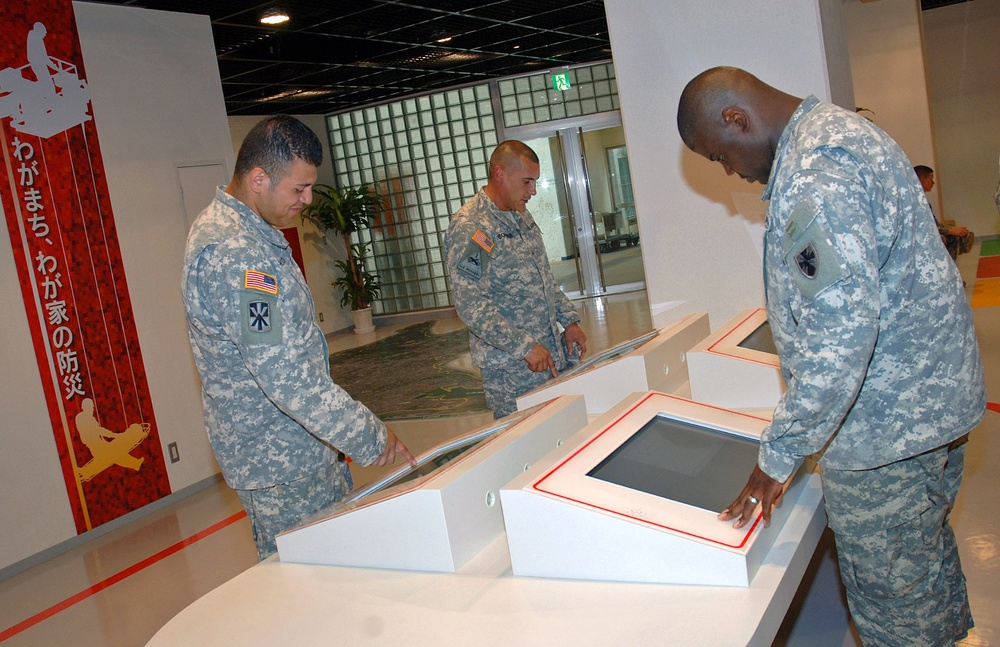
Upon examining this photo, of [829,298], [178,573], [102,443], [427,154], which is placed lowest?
[178,573]

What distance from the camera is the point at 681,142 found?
10.6ft

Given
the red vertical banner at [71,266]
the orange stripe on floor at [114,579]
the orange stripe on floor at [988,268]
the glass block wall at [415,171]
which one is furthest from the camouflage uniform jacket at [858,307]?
the glass block wall at [415,171]

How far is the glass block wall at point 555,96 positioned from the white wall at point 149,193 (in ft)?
19.0

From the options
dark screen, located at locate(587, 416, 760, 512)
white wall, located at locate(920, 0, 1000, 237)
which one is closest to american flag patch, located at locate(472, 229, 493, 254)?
dark screen, located at locate(587, 416, 760, 512)

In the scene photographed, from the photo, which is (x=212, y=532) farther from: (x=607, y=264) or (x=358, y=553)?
(x=607, y=264)

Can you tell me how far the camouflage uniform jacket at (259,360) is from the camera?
1.87 m

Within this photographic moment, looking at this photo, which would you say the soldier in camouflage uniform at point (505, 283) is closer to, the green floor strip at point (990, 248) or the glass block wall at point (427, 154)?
the glass block wall at point (427, 154)

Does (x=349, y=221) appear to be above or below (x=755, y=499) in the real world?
above

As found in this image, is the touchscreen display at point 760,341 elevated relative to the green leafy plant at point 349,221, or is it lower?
lower

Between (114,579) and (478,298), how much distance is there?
227cm

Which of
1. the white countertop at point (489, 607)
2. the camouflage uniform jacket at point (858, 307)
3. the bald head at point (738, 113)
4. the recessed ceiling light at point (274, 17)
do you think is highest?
the recessed ceiling light at point (274, 17)

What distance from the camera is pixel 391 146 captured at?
37.1ft

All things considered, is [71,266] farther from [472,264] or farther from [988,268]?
[988,268]

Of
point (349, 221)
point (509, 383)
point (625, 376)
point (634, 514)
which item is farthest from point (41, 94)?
point (349, 221)
